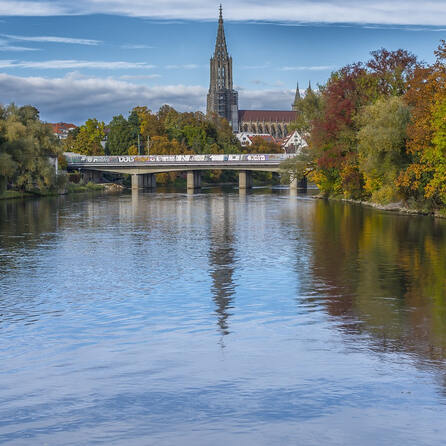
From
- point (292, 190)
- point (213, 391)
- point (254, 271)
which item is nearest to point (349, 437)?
point (213, 391)

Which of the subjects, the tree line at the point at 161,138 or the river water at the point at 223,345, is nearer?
the river water at the point at 223,345

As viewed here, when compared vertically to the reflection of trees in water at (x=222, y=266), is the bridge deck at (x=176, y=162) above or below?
above

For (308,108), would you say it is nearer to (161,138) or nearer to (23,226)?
(23,226)

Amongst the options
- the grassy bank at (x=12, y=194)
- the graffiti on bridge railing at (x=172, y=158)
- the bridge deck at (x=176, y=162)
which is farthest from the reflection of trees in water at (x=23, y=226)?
the graffiti on bridge railing at (x=172, y=158)

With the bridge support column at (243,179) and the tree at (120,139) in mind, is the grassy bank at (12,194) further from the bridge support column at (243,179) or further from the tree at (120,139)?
the tree at (120,139)

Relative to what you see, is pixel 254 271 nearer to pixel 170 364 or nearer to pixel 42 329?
pixel 42 329

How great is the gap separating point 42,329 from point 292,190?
92.7 m

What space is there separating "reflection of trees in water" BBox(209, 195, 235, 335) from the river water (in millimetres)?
134

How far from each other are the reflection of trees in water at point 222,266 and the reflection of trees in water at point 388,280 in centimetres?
309

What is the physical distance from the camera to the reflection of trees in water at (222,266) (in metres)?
20.1

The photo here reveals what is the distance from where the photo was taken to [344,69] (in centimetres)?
7162

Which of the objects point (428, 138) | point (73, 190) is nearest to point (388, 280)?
point (428, 138)

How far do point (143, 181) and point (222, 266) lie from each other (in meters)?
95.4

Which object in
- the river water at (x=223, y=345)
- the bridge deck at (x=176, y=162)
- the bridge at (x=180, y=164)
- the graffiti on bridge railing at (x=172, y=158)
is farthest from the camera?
the graffiti on bridge railing at (x=172, y=158)
